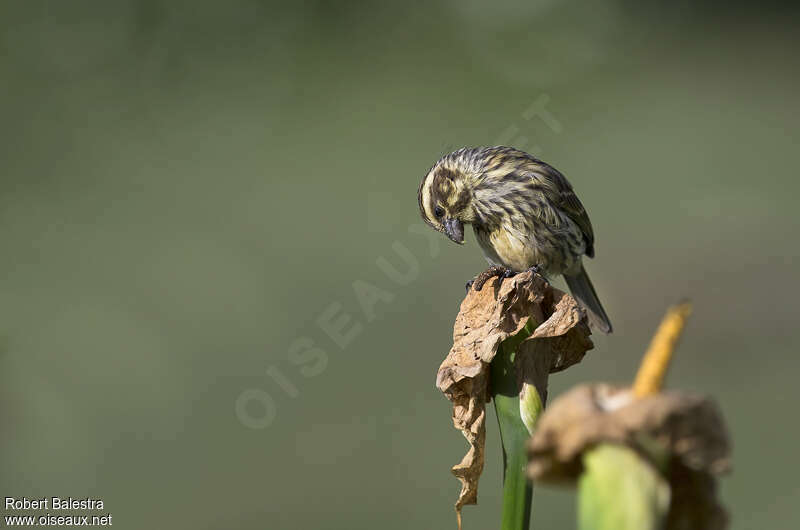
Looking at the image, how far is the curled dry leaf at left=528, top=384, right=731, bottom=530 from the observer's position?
0.88m

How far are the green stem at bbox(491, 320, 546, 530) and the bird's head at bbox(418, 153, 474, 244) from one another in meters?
2.01

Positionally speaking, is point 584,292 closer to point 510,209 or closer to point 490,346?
point 510,209

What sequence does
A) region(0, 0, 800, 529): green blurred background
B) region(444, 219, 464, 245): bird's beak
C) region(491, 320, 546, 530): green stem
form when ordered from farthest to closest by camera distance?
1. region(0, 0, 800, 529): green blurred background
2. region(444, 219, 464, 245): bird's beak
3. region(491, 320, 546, 530): green stem

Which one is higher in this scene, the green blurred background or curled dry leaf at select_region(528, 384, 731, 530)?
the green blurred background

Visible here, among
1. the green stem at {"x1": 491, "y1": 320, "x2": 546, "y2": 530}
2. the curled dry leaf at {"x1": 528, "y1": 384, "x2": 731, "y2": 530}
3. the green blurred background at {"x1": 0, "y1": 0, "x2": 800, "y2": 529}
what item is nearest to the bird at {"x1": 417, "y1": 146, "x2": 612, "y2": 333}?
the green blurred background at {"x1": 0, "y1": 0, "x2": 800, "y2": 529}

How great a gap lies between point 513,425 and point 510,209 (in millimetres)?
2311

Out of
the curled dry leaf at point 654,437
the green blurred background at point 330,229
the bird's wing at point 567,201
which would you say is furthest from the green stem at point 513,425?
the green blurred background at point 330,229

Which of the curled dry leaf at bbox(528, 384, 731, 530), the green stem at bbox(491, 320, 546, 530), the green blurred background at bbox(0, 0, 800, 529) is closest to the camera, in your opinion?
the curled dry leaf at bbox(528, 384, 731, 530)

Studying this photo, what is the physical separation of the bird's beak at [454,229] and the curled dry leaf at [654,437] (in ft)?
8.87

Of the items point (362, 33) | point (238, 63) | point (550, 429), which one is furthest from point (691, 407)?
point (362, 33)

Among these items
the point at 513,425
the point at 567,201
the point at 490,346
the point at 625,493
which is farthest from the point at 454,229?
the point at 625,493

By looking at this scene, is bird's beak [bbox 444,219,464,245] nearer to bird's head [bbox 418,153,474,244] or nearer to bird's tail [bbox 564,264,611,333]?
bird's head [bbox 418,153,474,244]

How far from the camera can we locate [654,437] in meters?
0.89

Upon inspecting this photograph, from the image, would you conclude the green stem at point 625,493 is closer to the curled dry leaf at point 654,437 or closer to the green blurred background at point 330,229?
the curled dry leaf at point 654,437
